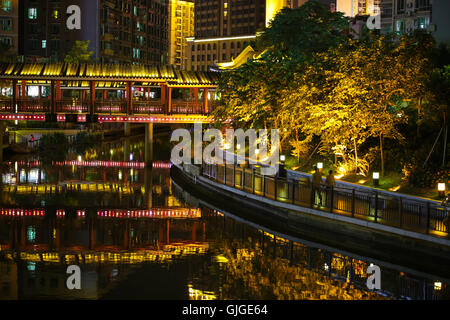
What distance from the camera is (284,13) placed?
193ft

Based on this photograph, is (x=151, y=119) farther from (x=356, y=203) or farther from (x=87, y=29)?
(x=87, y=29)

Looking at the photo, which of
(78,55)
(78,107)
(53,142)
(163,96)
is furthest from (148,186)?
(78,55)

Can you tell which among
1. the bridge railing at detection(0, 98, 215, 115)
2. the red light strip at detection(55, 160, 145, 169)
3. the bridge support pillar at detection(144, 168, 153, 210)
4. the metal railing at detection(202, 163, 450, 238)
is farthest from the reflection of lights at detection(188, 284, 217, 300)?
the red light strip at detection(55, 160, 145, 169)

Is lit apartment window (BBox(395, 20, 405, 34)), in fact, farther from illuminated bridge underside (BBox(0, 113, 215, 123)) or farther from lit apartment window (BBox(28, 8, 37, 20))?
lit apartment window (BBox(28, 8, 37, 20))

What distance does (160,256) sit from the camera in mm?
23000

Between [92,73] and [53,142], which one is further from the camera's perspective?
[53,142]

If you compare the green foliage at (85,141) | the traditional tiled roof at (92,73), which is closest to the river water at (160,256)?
the traditional tiled roof at (92,73)

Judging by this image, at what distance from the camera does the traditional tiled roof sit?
5078 cm

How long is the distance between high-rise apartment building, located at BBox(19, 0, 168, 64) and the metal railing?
72874mm

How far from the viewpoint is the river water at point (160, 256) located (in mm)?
18797

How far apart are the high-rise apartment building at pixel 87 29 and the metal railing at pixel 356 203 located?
72874mm

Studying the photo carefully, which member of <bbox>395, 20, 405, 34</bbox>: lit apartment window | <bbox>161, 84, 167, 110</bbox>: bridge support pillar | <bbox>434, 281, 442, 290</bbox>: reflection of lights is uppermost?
<bbox>395, 20, 405, 34</bbox>: lit apartment window

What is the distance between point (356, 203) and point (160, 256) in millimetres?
7701

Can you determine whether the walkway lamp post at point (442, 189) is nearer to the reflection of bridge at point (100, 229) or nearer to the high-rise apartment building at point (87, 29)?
the reflection of bridge at point (100, 229)
